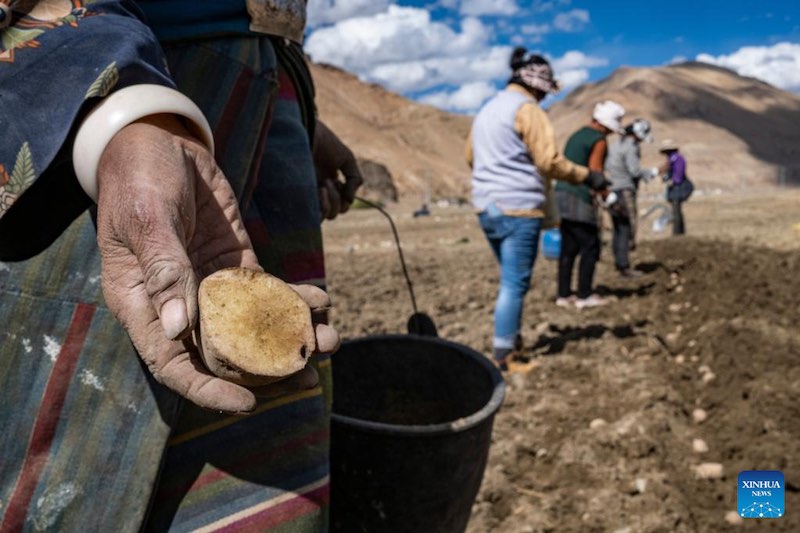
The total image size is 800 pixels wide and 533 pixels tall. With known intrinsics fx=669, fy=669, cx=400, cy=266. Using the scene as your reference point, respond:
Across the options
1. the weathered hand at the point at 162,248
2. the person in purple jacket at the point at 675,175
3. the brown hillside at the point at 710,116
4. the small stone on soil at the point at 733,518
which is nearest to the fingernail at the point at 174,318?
the weathered hand at the point at 162,248

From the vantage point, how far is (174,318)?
0.67 m

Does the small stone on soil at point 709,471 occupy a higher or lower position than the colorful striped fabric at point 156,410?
lower

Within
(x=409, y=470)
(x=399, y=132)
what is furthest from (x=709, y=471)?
(x=399, y=132)

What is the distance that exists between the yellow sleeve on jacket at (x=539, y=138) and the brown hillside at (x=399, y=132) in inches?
924

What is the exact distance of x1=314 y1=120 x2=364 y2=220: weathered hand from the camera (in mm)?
1696

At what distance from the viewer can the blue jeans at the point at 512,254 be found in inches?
143

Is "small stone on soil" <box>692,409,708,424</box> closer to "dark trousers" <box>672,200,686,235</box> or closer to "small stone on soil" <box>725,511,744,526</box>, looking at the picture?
"small stone on soil" <box>725,511,744,526</box>

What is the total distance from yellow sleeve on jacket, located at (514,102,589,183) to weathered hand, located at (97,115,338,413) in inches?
114

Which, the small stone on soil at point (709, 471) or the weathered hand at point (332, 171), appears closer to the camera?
the weathered hand at point (332, 171)

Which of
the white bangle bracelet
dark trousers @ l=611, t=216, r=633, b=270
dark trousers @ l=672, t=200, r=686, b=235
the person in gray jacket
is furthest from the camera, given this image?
dark trousers @ l=672, t=200, r=686, b=235

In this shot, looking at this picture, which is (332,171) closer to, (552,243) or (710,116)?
(552,243)

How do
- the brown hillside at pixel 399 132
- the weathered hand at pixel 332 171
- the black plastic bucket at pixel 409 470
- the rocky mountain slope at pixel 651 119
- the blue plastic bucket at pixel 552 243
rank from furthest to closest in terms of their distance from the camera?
the rocky mountain slope at pixel 651 119, the brown hillside at pixel 399 132, the blue plastic bucket at pixel 552 243, the weathered hand at pixel 332 171, the black plastic bucket at pixel 409 470

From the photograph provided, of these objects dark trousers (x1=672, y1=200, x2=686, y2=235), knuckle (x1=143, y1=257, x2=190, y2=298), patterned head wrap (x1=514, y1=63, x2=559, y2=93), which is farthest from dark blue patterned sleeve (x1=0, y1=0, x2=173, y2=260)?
dark trousers (x1=672, y1=200, x2=686, y2=235)

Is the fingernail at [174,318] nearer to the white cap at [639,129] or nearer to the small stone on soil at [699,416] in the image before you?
the small stone on soil at [699,416]
